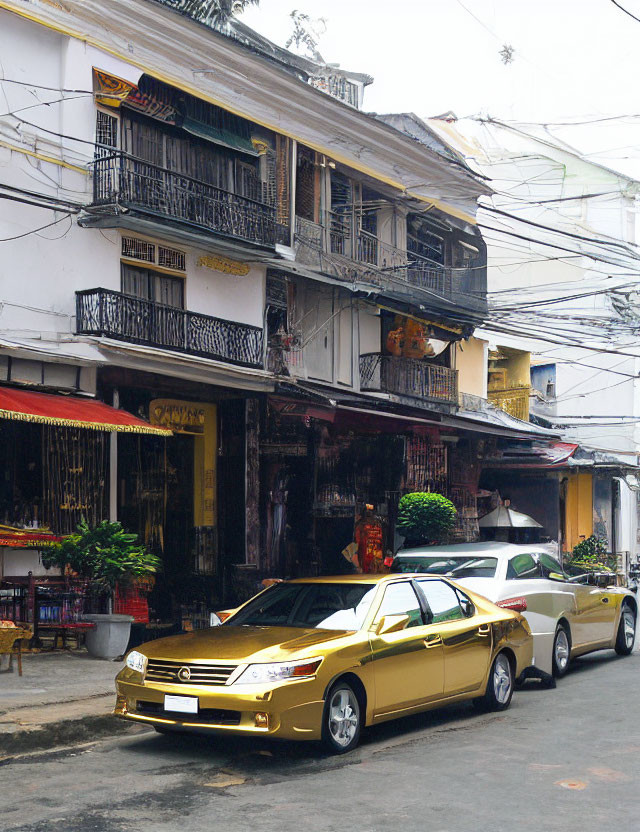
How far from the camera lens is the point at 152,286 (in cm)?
1967

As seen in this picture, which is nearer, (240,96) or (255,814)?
(255,814)

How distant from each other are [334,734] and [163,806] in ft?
6.43

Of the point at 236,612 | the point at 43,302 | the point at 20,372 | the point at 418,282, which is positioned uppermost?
the point at 418,282

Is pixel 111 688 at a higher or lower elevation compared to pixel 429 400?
lower

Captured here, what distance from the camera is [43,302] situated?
17.2 m

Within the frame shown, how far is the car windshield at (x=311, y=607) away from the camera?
30.3 feet

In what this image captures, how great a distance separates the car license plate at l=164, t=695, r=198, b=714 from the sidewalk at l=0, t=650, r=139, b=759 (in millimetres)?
1429

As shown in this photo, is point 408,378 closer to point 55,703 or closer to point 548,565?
point 548,565

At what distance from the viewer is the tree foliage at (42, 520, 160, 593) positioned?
14.1 metres

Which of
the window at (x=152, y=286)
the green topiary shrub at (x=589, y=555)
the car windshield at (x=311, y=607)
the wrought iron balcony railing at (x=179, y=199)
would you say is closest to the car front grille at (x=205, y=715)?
the car windshield at (x=311, y=607)

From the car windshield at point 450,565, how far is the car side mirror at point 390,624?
3.48 meters

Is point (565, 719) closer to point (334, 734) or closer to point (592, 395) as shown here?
point (334, 734)

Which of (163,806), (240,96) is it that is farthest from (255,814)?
(240,96)

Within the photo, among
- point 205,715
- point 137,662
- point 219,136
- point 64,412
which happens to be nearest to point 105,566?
point 64,412
